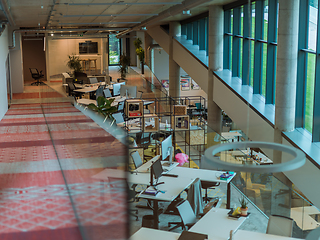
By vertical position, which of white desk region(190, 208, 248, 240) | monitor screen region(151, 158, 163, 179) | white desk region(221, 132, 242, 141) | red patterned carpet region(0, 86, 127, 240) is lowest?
white desk region(221, 132, 242, 141)

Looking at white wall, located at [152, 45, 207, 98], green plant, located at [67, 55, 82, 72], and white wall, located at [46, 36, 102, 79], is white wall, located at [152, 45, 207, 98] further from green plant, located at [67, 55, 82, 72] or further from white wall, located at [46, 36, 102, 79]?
white wall, located at [46, 36, 102, 79]

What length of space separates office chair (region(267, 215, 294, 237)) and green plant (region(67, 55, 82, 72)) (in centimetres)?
2090

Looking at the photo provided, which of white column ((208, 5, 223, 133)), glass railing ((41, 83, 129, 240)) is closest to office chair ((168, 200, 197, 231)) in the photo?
glass railing ((41, 83, 129, 240))

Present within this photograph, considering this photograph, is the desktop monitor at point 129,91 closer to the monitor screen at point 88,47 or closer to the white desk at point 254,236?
the white desk at point 254,236

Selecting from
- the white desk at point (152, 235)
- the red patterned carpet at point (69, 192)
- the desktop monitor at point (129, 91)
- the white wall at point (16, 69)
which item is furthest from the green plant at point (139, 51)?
the white desk at point (152, 235)

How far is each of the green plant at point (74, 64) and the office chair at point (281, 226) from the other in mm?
20897

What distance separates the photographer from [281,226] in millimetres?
4781

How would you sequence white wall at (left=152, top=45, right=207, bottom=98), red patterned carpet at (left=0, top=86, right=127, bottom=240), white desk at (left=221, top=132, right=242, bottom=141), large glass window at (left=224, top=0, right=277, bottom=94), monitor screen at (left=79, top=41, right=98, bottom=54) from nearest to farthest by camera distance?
1. red patterned carpet at (left=0, top=86, right=127, bottom=240)
2. large glass window at (left=224, top=0, right=277, bottom=94)
3. white desk at (left=221, top=132, right=242, bottom=141)
4. white wall at (left=152, top=45, right=207, bottom=98)
5. monitor screen at (left=79, top=41, right=98, bottom=54)

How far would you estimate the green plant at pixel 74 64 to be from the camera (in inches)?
937

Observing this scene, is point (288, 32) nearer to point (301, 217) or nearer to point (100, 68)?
point (301, 217)

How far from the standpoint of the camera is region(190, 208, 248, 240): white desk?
15.1ft

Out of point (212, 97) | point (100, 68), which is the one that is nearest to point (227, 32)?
point (212, 97)

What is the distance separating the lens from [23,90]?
18.7 meters

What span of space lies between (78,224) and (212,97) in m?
10.6
